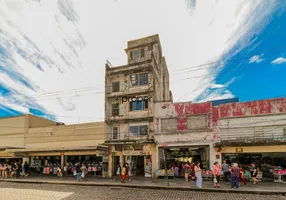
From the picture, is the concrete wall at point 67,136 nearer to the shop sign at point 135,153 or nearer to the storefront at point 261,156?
the shop sign at point 135,153

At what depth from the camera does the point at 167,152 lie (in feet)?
88.3

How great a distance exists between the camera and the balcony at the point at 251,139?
20141 millimetres

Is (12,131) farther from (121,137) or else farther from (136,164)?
(136,164)

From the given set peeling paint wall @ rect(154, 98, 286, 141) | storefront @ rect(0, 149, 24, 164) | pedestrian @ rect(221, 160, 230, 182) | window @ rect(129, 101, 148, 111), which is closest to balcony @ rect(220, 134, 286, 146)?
peeling paint wall @ rect(154, 98, 286, 141)

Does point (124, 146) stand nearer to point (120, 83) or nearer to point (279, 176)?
point (120, 83)

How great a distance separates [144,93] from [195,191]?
1340 centimetres

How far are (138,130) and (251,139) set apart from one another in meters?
11.9

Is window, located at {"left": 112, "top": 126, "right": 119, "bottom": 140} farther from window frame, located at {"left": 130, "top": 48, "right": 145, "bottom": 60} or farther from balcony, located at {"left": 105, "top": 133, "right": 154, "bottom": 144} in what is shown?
window frame, located at {"left": 130, "top": 48, "right": 145, "bottom": 60}

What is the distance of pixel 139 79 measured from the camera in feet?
88.7

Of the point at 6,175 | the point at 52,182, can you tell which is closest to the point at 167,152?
the point at 52,182

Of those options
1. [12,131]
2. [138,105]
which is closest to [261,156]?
[138,105]

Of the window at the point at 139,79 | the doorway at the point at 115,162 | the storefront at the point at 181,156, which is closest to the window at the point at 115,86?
the window at the point at 139,79

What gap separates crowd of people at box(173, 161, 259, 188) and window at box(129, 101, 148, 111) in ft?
25.0

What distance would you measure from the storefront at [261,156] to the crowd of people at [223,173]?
158 cm
